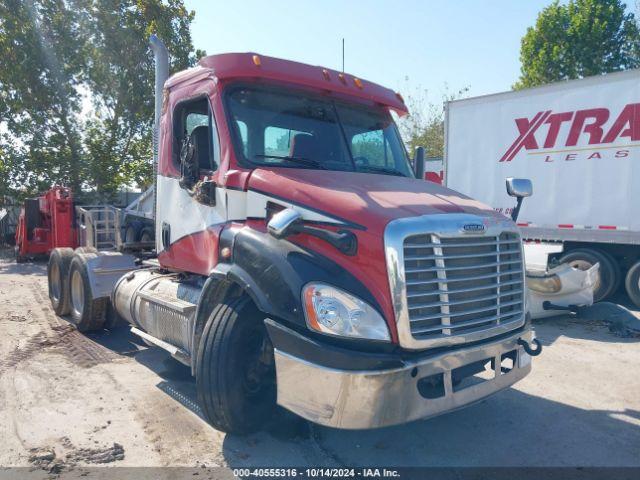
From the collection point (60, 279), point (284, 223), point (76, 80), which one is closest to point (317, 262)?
point (284, 223)

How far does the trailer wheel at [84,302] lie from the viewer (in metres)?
6.66

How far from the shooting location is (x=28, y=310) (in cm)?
855

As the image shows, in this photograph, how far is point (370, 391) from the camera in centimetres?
294

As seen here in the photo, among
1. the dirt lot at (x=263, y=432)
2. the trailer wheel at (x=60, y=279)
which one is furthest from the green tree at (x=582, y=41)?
the trailer wheel at (x=60, y=279)

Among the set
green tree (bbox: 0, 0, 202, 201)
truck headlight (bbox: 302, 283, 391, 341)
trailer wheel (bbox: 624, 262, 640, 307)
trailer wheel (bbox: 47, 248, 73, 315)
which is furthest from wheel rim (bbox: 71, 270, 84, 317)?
green tree (bbox: 0, 0, 202, 201)

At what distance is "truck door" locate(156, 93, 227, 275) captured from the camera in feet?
14.0

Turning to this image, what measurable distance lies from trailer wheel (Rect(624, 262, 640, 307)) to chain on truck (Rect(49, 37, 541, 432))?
6125 millimetres

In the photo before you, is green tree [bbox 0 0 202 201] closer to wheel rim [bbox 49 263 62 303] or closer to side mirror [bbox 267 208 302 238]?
wheel rim [bbox 49 263 62 303]

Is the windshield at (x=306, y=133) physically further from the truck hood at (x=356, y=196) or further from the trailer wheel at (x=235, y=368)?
the trailer wheel at (x=235, y=368)

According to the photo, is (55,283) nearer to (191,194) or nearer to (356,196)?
(191,194)

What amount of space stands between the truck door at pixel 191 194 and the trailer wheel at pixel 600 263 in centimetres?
767

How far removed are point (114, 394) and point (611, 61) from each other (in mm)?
24290

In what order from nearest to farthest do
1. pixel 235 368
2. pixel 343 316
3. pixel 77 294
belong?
pixel 343 316
pixel 235 368
pixel 77 294

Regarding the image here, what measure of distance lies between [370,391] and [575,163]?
26.8 feet
